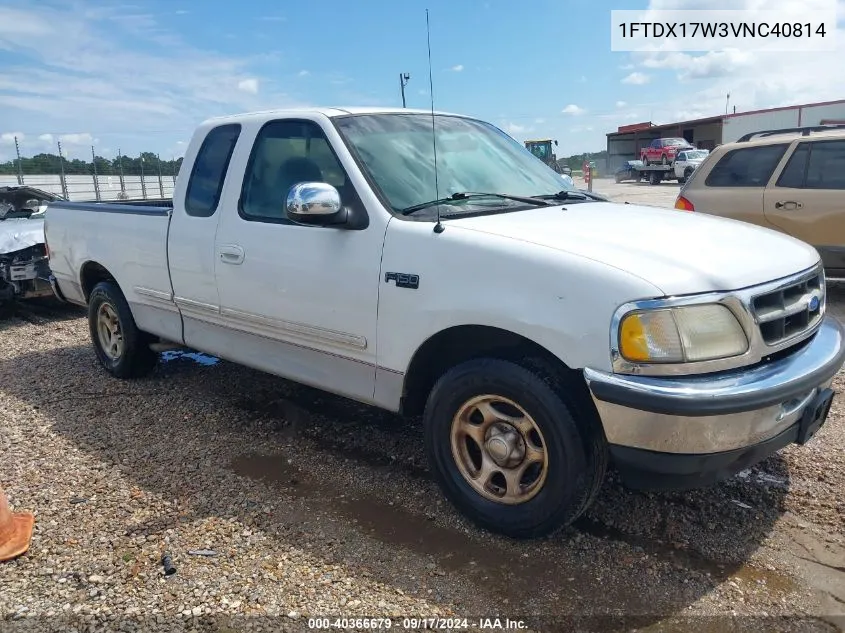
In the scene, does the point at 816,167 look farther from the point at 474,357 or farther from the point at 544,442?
the point at 544,442

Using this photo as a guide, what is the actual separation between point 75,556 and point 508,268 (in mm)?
2292

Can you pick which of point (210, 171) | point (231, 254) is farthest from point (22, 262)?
point (231, 254)

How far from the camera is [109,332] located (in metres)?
5.73

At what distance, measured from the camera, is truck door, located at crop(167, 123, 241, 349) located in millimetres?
4309

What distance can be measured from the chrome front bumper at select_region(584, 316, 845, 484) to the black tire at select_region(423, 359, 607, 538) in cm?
14

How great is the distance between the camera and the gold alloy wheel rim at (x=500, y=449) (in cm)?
295

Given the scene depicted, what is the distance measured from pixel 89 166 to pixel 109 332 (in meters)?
23.4

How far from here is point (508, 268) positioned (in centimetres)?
285

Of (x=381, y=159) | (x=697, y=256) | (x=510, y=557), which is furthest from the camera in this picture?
(x=381, y=159)

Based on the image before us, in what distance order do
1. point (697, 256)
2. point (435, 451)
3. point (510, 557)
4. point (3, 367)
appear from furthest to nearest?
point (3, 367), point (435, 451), point (510, 557), point (697, 256)

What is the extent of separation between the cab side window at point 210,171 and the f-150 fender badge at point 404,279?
5.26 ft

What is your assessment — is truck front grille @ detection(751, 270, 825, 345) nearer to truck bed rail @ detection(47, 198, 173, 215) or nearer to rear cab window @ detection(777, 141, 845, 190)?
truck bed rail @ detection(47, 198, 173, 215)

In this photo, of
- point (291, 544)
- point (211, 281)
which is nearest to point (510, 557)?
point (291, 544)

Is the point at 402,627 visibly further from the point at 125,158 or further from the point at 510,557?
the point at 125,158
